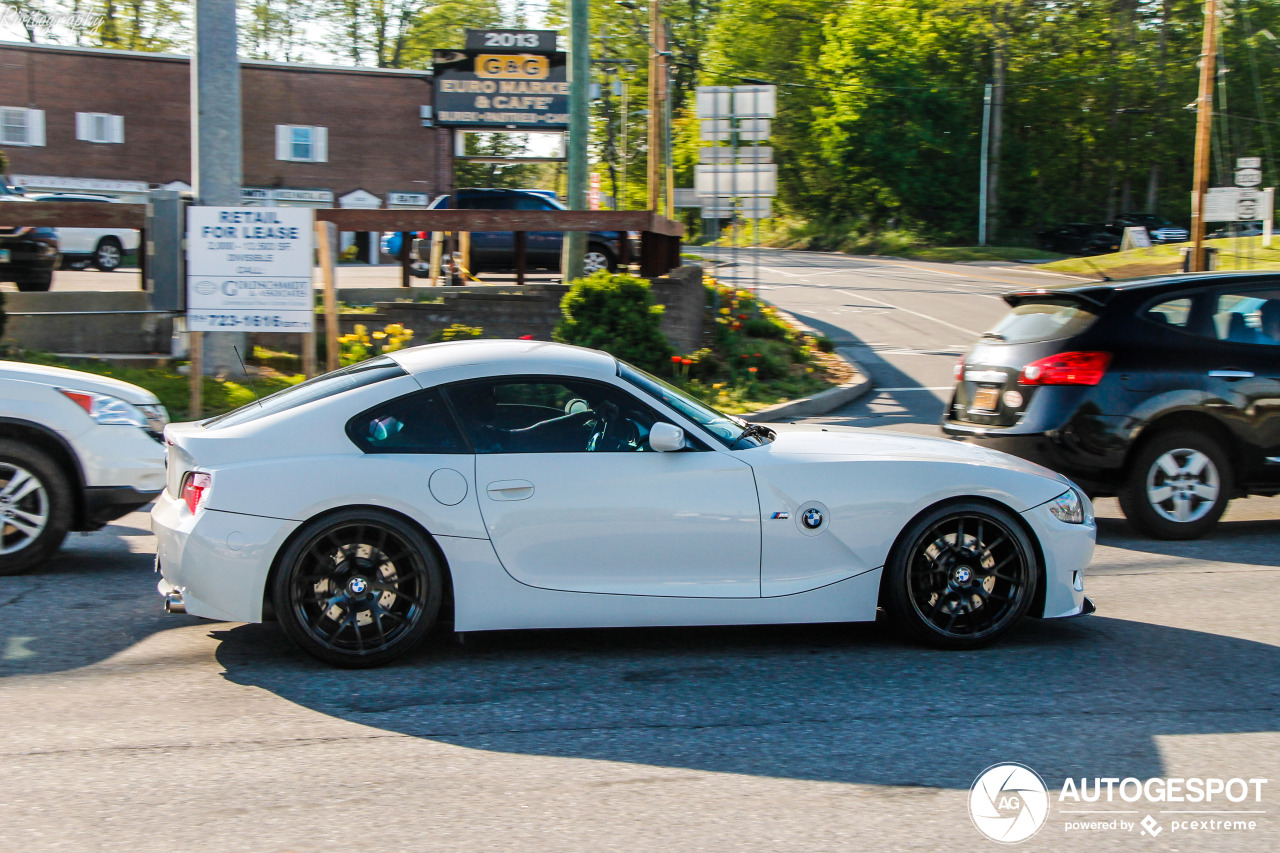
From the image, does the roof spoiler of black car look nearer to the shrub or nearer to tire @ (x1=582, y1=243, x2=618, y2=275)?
the shrub

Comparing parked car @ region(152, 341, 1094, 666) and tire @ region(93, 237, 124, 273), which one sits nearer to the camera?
parked car @ region(152, 341, 1094, 666)

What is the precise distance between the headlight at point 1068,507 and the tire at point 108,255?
86.1ft

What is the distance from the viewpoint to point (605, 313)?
13172mm

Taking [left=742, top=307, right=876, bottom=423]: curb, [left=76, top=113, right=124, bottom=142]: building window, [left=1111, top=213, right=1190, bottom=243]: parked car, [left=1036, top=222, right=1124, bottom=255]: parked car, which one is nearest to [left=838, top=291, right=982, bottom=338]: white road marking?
[left=742, top=307, right=876, bottom=423]: curb

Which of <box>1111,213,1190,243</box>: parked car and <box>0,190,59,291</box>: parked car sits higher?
<box>1111,213,1190,243</box>: parked car

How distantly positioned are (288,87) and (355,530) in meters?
39.3

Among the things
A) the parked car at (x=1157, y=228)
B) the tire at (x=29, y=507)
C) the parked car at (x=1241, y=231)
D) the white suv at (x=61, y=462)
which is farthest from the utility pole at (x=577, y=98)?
the parked car at (x=1241, y=231)

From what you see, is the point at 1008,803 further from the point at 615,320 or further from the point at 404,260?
the point at 404,260

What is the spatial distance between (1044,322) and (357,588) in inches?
203

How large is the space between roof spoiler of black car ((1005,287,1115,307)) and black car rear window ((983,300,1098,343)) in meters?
0.03

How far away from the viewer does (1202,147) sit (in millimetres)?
29844

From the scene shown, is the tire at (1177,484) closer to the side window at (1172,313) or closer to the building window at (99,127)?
the side window at (1172,313)

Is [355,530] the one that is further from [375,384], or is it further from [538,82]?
[538,82]

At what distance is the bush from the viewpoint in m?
13.1
